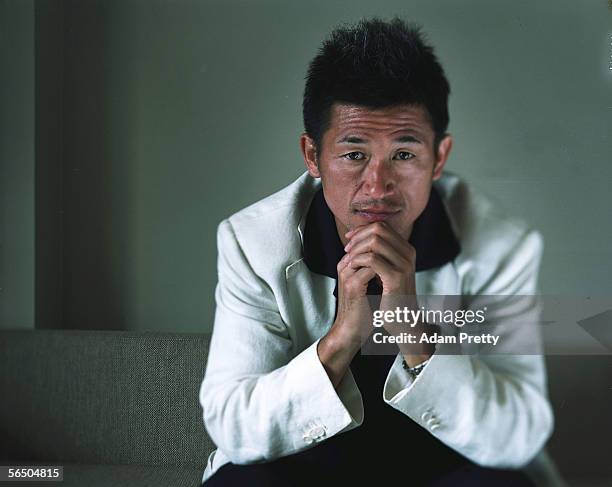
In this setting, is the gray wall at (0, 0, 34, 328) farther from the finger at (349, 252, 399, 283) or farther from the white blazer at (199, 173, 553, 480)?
the finger at (349, 252, 399, 283)

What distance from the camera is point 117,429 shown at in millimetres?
923

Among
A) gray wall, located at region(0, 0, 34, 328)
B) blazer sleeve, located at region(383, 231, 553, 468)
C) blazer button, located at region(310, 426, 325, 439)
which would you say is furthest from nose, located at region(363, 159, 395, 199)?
gray wall, located at region(0, 0, 34, 328)

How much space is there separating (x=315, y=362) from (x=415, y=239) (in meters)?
0.20

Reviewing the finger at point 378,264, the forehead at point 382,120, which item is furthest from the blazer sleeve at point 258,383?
the forehead at point 382,120

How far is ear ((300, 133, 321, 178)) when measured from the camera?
0.82 meters

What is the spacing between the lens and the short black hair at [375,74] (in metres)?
0.77

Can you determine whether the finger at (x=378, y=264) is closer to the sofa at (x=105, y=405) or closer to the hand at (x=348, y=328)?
the hand at (x=348, y=328)

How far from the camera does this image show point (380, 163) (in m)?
0.78

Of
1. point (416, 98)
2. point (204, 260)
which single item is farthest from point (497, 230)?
point (204, 260)

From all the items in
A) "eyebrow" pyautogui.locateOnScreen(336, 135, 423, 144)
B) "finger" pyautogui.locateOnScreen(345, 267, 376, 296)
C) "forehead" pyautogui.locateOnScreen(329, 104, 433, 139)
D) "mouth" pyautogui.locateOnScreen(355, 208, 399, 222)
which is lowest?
"finger" pyautogui.locateOnScreen(345, 267, 376, 296)

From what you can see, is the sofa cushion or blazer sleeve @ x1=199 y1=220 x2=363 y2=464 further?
the sofa cushion

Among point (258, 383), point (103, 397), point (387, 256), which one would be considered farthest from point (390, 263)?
point (103, 397)

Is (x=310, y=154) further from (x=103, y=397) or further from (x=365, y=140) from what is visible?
(x=103, y=397)

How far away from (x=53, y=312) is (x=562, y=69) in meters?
0.77
